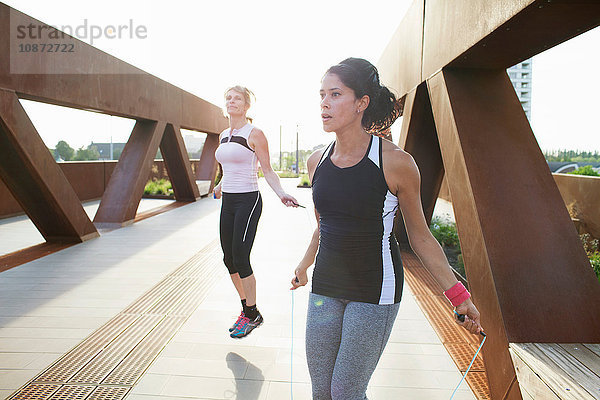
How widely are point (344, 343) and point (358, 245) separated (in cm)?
39

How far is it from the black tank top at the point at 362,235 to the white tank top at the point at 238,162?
1901 millimetres

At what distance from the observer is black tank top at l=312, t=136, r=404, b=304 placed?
1.79 metres

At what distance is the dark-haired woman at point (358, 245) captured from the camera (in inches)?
69.6

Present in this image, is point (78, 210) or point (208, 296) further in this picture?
point (78, 210)

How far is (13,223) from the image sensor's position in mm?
9945

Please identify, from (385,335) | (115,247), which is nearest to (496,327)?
(385,335)

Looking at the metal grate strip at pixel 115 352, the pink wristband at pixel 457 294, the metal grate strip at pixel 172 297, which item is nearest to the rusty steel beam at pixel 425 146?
the metal grate strip at pixel 172 297

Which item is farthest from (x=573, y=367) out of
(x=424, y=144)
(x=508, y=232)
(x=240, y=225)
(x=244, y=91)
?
(x=424, y=144)

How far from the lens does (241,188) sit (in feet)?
12.1

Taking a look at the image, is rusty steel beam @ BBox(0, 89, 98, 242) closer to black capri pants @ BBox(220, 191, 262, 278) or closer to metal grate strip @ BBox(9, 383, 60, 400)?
black capri pants @ BBox(220, 191, 262, 278)

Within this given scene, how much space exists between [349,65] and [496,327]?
6.01ft

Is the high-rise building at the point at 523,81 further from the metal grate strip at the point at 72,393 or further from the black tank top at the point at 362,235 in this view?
the metal grate strip at the point at 72,393

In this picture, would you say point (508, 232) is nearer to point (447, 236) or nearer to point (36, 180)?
point (447, 236)

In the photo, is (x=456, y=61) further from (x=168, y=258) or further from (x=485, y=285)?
(x=168, y=258)
